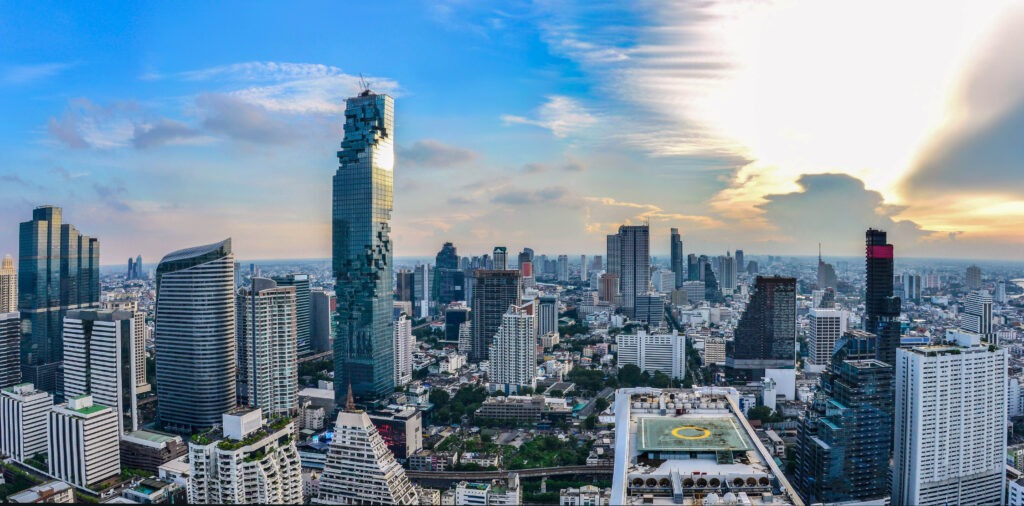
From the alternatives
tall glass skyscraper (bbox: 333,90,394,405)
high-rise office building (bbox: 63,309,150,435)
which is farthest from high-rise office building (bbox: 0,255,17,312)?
tall glass skyscraper (bbox: 333,90,394,405)

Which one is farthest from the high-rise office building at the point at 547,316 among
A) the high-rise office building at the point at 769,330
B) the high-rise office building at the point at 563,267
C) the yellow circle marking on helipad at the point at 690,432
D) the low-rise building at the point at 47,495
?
the high-rise office building at the point at 563,267

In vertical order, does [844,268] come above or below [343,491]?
above

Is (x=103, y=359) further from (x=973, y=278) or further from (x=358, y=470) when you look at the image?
(x=973, y=278)

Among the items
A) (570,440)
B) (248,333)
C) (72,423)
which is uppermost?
(248,333)

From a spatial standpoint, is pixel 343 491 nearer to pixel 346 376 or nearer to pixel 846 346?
pixel 346 376

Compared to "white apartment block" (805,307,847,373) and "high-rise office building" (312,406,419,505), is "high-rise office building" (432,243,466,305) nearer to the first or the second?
"white apartment block" (805,307,847,373)

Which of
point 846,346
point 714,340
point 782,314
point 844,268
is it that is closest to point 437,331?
point 714,340
